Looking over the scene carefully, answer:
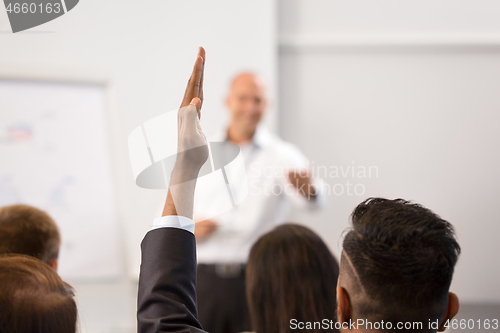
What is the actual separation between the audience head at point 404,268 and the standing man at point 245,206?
1.12 metres

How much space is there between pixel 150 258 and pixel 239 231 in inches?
47.2

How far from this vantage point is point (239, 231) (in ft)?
5.65

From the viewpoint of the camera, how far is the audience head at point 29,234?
0.81 meters

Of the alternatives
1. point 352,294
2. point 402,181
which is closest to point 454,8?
point 402,181

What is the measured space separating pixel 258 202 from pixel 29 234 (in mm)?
1017

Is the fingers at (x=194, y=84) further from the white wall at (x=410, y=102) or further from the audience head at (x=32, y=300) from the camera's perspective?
the white wall at (x=410, y=102)

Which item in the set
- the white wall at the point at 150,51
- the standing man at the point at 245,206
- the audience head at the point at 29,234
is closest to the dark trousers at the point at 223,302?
the standing man at the point at 245,206

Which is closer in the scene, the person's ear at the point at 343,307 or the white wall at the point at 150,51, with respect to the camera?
the person's ear at the point at 343,307

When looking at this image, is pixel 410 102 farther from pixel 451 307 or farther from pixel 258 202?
pixel 451 307

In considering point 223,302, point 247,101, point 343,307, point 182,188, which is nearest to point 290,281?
point 343,307

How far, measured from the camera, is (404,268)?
1.70 feet

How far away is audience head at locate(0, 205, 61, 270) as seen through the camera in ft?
2.66

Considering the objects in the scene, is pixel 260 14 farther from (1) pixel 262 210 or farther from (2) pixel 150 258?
(2) pixel 150 258

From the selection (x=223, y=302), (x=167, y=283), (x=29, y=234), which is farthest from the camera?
(x=223, y=302)
